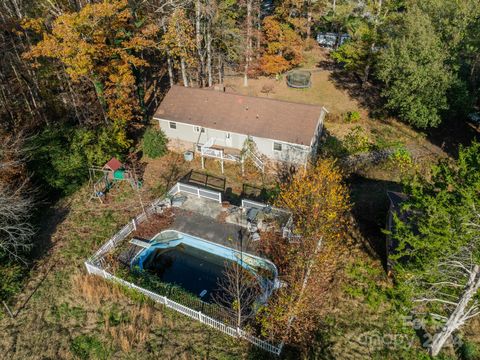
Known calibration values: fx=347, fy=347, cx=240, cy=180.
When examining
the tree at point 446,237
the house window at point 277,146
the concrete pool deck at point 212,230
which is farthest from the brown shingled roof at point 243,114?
the tree at point 446,237

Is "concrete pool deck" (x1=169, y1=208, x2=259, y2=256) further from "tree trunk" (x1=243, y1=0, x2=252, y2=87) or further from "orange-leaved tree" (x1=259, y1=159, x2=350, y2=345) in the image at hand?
"tree trunk" (x1=243, y1=0, x2=252, y2=87)

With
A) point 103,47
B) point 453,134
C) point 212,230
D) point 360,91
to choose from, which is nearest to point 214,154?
point 212,230

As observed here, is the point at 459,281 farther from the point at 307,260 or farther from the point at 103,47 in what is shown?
the point at 103,47

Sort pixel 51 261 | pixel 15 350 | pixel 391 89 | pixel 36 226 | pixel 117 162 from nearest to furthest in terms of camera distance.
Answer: pixel 15 350, pixel 51 261, pixel 36 226, pixel 117 162, pixel 391 89

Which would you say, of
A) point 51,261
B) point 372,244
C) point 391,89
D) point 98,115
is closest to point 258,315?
point 372,244

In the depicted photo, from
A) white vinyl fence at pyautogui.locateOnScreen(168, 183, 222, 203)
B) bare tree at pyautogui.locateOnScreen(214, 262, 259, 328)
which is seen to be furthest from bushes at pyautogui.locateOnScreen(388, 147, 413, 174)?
bare tree at pyautogui.locateOnScreen(214, 262, 259, 328)

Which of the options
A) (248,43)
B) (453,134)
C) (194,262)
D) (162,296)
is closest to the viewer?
(162,296)

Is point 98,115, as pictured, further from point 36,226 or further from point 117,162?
point 36,226
